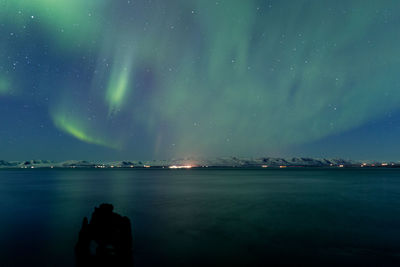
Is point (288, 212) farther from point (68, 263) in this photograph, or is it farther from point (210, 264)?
point (68, 263)

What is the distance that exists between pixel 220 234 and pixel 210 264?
586 cm

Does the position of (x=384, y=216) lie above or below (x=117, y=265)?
below

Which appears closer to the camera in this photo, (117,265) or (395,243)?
(117,265)

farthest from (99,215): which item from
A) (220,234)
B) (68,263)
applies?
(220,234)

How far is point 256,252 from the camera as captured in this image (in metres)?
14.5

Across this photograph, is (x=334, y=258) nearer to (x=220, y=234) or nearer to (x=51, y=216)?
(x=220, y=234)

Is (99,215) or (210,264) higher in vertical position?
(99,215)

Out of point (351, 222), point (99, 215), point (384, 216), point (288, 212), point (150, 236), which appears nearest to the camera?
point (99, 215)

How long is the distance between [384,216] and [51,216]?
34235mm

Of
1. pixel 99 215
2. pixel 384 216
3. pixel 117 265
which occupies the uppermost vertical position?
pixel 99 215

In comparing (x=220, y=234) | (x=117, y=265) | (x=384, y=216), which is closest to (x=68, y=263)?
(x=117, y=265)

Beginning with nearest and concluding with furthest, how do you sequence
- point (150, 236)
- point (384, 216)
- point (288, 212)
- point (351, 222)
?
point (150, 236) < point (351, 222) < point (384, 216) < point (288, 212)

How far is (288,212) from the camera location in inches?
1109

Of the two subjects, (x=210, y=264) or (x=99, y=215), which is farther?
(x=210, y=264)
